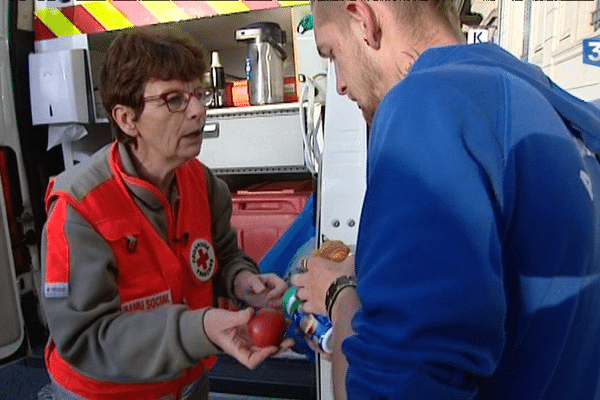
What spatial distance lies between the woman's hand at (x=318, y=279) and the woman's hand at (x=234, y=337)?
28 centimetres

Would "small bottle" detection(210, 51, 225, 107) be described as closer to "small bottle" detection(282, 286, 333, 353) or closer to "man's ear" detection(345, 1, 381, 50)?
"small bottle" detection(282, 286, 333, 353)

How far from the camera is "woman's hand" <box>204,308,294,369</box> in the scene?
1068 mm

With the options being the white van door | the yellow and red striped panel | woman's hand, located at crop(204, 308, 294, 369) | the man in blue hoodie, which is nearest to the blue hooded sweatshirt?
the man in blue hoodie

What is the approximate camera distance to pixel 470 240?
525mm

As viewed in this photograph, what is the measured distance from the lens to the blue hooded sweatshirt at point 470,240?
528 mm

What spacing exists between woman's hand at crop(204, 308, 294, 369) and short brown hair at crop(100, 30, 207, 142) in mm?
627

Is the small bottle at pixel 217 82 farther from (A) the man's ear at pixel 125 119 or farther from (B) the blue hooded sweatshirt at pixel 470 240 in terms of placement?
(B) the blue hooded sweatshirt at pixel 470 240

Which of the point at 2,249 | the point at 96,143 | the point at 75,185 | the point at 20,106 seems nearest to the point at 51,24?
the point at 20,106

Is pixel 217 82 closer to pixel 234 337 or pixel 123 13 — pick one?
pixel 123 13

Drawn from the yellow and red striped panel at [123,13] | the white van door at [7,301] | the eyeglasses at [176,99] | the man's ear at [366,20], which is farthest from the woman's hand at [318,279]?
the white van door at [7,301]

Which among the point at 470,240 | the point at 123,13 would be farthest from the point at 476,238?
the point at 123,13

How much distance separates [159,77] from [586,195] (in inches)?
44.1

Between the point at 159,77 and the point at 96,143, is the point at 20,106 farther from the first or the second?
the point at 159,77

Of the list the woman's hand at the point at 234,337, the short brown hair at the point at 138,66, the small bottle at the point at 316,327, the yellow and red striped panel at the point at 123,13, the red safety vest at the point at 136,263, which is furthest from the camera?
the yellow and red striped panel at the point at 123,13
